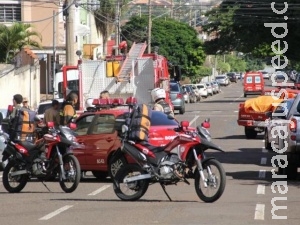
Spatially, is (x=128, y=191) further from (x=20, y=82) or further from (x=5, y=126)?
(x=20, y=82)

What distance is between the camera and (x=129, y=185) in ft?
51.2

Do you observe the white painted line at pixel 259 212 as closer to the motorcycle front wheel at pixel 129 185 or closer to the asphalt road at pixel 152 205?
the asphalt road at pixel 152 205

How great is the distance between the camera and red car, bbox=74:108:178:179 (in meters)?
19.0

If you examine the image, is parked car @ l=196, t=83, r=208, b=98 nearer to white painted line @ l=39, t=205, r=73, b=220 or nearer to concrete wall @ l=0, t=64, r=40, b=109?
concrete wall @ l=0, t=64, r=40, b=109

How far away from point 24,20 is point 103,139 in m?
44.2

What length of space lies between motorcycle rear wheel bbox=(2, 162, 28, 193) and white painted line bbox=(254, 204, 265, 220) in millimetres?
4737

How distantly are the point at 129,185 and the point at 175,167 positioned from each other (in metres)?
0.88

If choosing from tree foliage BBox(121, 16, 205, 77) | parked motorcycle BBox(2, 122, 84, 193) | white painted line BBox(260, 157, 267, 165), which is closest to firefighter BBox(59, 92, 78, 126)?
parked motorcycle BBox(2, 122, 84, 193)

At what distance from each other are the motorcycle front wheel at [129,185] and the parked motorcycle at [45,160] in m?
1.22

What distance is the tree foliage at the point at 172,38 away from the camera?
90.7 m

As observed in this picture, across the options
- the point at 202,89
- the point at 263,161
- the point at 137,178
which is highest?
the point at 137,178

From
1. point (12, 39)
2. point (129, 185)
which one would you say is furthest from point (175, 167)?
point (12, 39)

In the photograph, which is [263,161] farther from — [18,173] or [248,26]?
[248,26]

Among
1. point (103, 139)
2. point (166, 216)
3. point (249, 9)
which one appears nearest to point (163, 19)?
point (249, 9)
